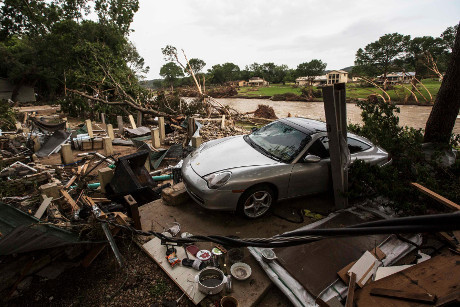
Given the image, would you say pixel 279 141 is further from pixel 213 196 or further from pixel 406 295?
pixel 406 295

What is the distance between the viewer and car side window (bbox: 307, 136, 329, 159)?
4153 millimetres

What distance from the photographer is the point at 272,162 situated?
3.93 meters

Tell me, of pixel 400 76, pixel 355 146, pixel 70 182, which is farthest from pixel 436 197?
pixel 400 76

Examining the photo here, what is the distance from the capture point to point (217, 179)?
144 inches

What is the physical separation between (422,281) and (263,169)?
7.31ft

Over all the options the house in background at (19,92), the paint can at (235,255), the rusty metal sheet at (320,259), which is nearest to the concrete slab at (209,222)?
the paint can at (235,255)

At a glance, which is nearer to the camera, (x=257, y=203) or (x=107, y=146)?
(x=257, y=203)

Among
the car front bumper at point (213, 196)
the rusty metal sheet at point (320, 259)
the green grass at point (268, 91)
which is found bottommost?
the rusty metal sheet at point (320, 259)

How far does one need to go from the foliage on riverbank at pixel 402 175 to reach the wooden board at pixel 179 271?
2918 millimetres

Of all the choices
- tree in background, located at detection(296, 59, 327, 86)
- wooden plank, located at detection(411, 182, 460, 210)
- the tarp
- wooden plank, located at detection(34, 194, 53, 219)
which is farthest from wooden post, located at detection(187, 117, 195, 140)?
tree in background, located at detection(296, 59, 327, 86)

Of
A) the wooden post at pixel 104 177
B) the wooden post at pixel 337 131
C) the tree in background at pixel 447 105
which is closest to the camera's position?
the wooden post at pixel 337 131

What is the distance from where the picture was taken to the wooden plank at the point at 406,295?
6.14 ft

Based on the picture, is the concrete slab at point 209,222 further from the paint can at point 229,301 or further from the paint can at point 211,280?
the paint can at point 229,301

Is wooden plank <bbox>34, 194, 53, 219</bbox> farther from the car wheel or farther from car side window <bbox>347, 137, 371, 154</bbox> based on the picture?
car side window <bbox>347, 137, 371, 154</bbox>
